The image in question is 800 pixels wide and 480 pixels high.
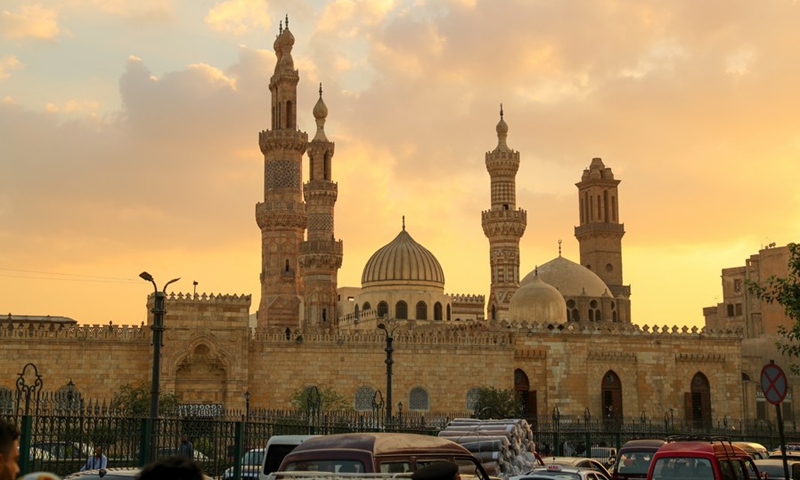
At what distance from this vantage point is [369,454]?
7523 mm

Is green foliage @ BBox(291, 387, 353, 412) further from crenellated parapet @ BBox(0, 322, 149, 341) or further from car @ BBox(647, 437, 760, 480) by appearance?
car @ BBox(647, 437, 760, 480)

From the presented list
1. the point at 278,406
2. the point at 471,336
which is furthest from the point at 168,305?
the point at 471,336

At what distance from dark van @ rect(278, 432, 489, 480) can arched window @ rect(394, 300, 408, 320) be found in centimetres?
3864

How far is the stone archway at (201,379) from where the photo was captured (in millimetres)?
33438

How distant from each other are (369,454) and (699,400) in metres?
34.8

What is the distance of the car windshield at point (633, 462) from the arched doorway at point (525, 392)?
23.7 metres

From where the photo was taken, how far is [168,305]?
33.1 meters

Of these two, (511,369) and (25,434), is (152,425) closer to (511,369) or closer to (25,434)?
(25,434)

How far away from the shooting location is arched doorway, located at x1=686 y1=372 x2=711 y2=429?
130 ft

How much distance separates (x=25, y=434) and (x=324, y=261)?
115 feet

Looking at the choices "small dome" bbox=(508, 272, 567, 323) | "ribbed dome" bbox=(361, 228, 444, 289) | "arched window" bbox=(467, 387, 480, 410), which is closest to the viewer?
"arched window" bbox=(467, 387, 480, 410)

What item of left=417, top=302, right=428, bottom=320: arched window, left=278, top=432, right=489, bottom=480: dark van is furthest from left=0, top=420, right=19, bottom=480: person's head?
left=417, top=302, right=428, bottom=320: arched window

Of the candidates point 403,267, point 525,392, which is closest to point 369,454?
point 525,392

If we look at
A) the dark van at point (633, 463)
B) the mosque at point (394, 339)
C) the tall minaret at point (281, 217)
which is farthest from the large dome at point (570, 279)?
the dark van at point (633, 463)
